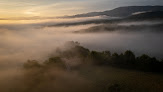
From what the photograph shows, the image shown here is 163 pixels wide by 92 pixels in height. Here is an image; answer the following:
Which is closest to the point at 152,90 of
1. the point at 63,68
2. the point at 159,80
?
the point at 159,80

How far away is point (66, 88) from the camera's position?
63.4 meters

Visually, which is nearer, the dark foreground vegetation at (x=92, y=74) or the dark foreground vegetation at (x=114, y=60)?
the dark foreground vegetation at (x=92, y=74)

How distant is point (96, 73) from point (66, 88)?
21527 millimetres

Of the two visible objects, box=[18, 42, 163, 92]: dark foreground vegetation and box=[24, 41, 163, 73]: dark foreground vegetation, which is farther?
box=[24, 41, 163, 73]: dark foreground vegetation

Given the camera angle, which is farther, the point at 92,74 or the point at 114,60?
the point at 114,60

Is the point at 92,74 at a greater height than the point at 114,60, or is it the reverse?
the point at 114,60

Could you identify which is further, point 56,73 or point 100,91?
point 56,73

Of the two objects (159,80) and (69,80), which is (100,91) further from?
(159,80)

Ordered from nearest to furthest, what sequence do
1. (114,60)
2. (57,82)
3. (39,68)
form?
(57,82) → (39,68) → (114,60)

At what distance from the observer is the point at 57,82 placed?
6775 cm

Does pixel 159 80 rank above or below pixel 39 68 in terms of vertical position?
below

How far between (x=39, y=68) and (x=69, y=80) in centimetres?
992

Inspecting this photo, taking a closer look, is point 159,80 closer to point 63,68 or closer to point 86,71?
point 86,71

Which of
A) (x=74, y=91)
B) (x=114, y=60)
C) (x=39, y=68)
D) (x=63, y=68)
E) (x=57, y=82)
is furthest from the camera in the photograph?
(x=114, y=60)
